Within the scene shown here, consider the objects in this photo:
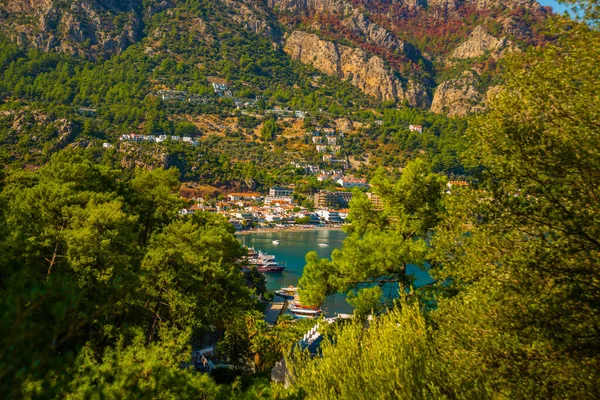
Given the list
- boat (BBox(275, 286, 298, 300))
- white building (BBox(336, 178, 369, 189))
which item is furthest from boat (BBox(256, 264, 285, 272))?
white building (BBox(336, 178, 369, 189))

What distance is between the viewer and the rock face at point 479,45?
11750cm

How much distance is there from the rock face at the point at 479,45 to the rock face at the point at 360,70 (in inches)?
738

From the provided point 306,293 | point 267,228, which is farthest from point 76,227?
point 267,228

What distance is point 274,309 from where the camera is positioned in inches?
917

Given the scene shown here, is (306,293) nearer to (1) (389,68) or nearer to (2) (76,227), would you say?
(2) (76,227)

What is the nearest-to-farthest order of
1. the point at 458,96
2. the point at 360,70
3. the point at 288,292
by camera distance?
the point at 288,292 < the point at 458,96 < the point at 360,70

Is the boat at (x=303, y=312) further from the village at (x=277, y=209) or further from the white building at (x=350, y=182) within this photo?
the white building at (x=350, y=182)

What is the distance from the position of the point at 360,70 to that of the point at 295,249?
84.1 m

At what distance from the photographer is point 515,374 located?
10.3 feet

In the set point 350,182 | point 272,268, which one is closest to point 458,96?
point 350,182

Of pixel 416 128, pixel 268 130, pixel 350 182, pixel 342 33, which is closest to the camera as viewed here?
pixel 350 182

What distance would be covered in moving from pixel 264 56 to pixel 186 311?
118 metres

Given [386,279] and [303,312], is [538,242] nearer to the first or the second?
[386,279]

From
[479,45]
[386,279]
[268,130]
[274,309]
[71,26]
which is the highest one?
[479,45]
